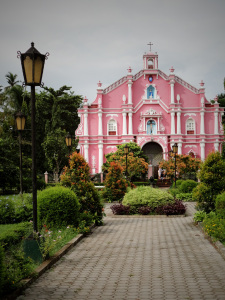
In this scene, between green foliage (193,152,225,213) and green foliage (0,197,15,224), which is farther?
green foliage (193,152,225,213)

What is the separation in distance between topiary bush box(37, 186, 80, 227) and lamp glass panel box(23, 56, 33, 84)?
132 inches

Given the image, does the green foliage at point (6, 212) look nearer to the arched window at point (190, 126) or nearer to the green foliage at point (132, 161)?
the green foliage at point (132, 161)

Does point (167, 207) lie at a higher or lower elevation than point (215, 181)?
lower

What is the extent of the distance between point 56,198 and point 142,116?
109ft

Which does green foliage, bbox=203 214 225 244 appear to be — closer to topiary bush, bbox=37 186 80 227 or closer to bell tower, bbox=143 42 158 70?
topiary bush, bbox=37 186 80 227

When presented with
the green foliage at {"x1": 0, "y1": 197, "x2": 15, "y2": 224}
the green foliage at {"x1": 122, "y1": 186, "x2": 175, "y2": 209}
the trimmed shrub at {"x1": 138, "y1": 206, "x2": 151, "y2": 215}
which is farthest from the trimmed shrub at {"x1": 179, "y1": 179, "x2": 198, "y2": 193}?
the green foliage at {"x1": 0, "y1": 197, "x2": 15, "y2": 224}

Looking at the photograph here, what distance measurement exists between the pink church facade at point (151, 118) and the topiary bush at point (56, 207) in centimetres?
3160

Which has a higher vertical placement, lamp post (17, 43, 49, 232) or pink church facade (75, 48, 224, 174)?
pink church facade (75, 48, 224, 174)

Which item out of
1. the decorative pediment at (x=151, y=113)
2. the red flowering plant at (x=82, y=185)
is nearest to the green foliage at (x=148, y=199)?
the red flowering plant at (x=82, y=185)

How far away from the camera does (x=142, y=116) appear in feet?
137

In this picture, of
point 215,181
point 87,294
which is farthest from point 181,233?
point 87,294

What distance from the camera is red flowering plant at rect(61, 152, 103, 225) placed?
11508 mm

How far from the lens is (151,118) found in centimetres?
4197

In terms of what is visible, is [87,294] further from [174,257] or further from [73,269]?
[174,257]
